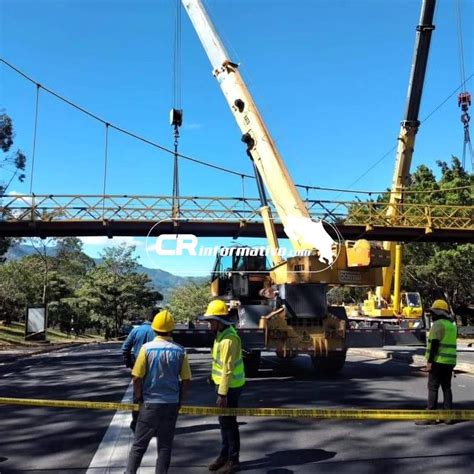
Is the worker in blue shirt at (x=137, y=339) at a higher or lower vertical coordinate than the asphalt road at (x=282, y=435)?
higher

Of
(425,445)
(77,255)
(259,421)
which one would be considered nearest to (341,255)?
(259,421)

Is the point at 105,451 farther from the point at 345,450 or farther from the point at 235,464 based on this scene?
the point at 345,450

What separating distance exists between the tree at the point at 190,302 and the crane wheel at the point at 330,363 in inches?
2426

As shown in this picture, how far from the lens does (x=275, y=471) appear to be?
18.0 feet

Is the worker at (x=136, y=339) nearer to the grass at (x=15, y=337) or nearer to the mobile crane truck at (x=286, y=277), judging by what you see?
the mobile crane truck at (x=286, y=277)

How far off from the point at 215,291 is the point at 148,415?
1068 centimetres

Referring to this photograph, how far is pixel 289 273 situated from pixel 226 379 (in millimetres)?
7051

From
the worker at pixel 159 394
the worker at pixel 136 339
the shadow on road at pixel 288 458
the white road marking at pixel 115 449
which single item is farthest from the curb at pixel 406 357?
the worker at pixel 159 394

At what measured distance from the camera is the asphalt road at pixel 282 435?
5.76 m

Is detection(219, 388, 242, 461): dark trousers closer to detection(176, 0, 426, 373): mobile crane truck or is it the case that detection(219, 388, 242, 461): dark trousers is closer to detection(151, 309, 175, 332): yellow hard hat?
detection(151, 309, 175, 332): yellow hard hat

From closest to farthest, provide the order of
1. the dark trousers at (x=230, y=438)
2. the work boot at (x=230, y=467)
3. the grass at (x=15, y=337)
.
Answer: the work boot at (x=230, y=467) < the dark trousers at (x=230, y=438) < the grass at (x=15, y=337)

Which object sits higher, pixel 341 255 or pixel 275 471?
pixel 341 255

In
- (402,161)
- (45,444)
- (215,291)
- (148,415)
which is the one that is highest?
(402,161)

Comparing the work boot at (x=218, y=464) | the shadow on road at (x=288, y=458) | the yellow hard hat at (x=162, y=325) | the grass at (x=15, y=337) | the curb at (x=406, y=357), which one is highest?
the yellow hard hat at (x=162, y=325)
